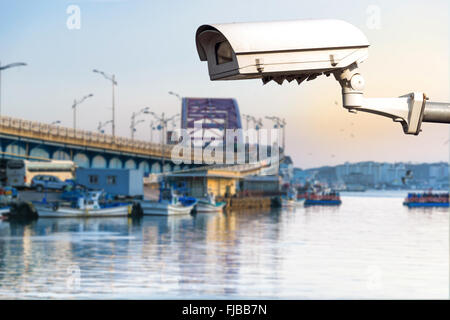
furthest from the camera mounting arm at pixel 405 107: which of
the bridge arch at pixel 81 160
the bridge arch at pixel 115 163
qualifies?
the bridge arch at pixel 115 163

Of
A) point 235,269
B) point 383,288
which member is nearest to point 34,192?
point 235,269

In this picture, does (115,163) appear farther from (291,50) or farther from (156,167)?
(291,50)

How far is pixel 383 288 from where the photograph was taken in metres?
30.1

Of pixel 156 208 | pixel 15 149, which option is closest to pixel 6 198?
pixel 15 149

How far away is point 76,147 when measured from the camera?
6906 centimetres

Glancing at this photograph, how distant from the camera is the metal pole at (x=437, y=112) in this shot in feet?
9.48

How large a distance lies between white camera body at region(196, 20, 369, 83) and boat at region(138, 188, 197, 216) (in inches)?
2800

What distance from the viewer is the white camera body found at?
8.70 ft

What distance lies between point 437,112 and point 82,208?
66.5 metres

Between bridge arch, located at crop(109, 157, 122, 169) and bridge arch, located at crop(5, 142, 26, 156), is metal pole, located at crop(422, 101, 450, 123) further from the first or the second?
bridge arch, located at crop(109, 157, 122, 169)

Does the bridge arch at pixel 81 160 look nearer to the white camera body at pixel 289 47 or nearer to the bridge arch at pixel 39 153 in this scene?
the bridge arch at pixel 39 153

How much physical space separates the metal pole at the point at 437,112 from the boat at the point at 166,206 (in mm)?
70955
